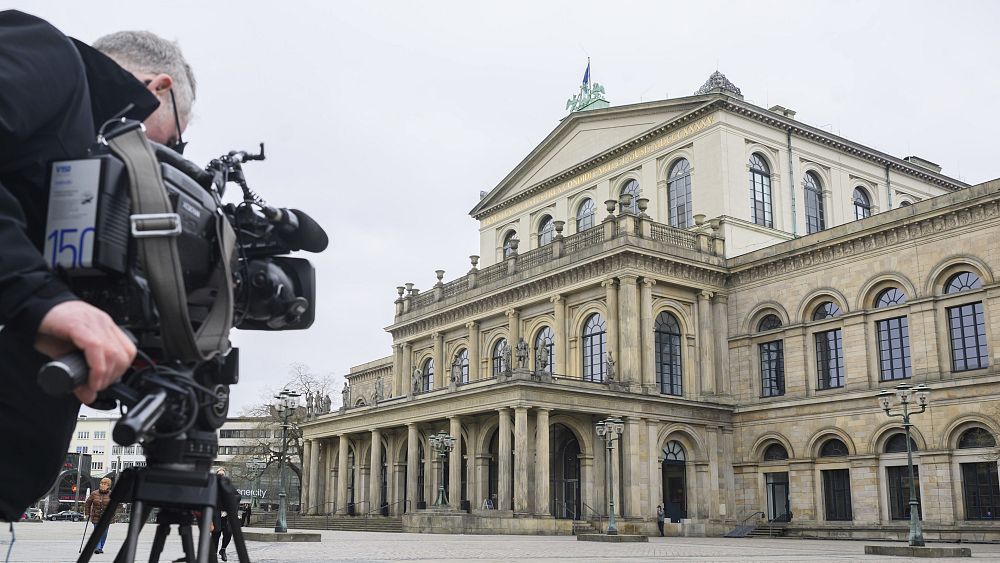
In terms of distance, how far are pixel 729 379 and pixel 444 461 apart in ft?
43.1

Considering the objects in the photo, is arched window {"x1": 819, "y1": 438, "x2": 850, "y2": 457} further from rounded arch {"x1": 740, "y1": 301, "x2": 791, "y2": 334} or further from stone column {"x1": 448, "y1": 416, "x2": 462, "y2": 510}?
stone column {"x1": 448, "y1": 416, "x2": 462, "y2": 510}

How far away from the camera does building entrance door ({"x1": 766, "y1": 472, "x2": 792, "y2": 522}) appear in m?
39.0

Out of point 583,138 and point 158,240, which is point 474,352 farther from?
point 158,240

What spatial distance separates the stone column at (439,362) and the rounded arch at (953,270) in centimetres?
2519

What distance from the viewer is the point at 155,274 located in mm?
2244

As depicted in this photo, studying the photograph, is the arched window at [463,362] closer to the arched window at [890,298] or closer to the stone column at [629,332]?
the stone column at [629,332]

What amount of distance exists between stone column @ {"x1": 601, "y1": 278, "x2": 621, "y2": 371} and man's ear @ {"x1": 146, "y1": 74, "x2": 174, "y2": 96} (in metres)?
37.9

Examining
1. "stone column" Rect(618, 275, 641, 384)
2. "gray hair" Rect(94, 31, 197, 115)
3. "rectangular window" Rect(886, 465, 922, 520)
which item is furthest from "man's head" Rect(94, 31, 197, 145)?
"stone column" Rect(618, 275, 641, 384)

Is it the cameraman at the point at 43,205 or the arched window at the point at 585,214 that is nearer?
the cameraman at the point at 43,205

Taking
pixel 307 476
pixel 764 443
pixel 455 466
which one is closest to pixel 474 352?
pixel 455 466

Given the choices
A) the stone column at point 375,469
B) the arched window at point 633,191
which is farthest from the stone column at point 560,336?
the stone column at point 375,469

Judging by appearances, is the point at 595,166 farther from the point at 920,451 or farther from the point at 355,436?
the point at 920,451

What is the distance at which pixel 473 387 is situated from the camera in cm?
3941

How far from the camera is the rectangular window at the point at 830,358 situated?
37844 mm
